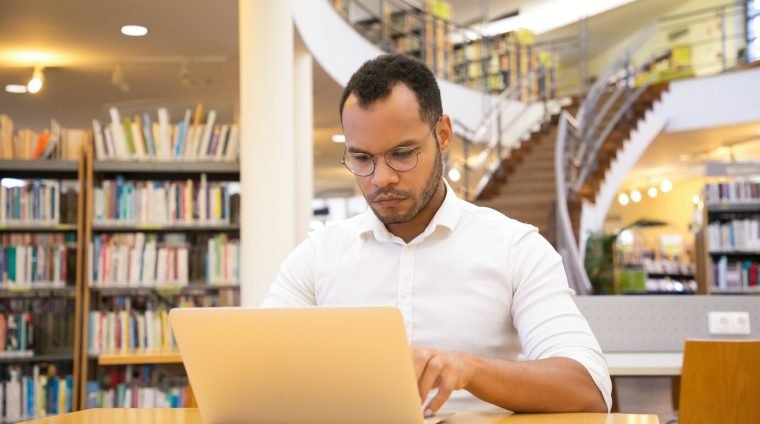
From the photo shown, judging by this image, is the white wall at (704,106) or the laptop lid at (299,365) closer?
the laptop lid at (299,365)

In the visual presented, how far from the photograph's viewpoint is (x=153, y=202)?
4.86 m

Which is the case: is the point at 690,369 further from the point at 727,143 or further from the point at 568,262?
the point at 727,143

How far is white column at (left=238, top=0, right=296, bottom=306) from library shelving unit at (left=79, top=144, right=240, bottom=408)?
10 centimetres

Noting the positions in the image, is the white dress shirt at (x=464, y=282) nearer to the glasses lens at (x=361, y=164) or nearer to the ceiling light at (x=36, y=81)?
the glasses lens at (x=361, y=164)

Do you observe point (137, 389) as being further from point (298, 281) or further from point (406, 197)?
point (406, 197)

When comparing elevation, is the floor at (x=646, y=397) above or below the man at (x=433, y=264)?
below

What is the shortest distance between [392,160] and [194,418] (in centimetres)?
55

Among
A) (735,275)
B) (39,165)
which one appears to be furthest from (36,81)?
(735,275)

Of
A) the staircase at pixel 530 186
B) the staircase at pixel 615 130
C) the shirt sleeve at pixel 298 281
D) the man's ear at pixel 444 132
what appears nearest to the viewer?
the man's ear at pixel 444 132

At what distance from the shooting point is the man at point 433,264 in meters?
1.48

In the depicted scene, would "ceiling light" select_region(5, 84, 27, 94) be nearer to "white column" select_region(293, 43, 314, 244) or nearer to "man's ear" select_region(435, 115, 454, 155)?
"white column" select_region(293, 43, 314, 244)

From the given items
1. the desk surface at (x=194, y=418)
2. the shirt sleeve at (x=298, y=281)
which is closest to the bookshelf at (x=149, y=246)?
the shirt sleeve at (x=298, y=281)

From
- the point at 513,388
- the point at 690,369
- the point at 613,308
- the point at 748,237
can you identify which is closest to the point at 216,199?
the point at 613,308

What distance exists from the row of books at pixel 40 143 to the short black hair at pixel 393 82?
148 inches
